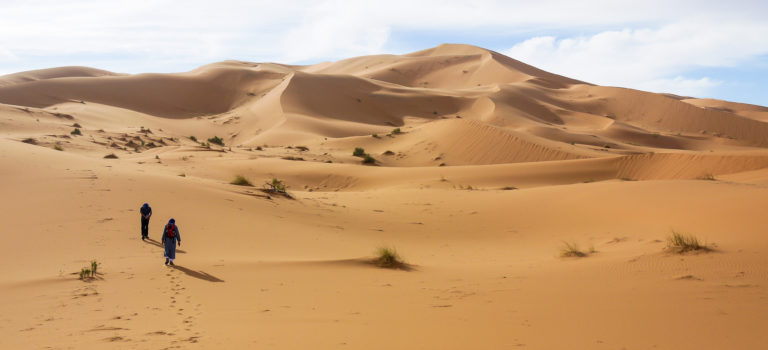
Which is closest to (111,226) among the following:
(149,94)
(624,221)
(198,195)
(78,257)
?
(78,257)

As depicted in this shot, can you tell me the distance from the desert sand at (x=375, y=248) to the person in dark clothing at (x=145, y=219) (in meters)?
0.24

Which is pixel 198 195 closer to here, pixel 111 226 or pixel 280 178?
pixel 111 226

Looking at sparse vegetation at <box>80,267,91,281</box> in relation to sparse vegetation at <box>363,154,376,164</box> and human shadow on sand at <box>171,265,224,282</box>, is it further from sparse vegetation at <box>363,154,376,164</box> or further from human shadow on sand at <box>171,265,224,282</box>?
sparse vegetation at <box>363,154,376,164</box>

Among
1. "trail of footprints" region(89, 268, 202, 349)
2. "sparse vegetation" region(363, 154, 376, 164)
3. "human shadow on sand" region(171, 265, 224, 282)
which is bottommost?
"human shadow on sand" region(171, 265, 224, 282)

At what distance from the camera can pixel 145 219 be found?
1019cm

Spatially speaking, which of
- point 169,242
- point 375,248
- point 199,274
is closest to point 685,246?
point 375,248

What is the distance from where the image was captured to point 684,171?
23734 millimetres

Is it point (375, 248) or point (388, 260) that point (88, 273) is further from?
point (375, 248)

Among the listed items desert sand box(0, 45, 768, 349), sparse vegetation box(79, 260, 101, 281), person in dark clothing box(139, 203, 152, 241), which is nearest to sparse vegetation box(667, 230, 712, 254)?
desert sand box(0, 45, 768, 349)

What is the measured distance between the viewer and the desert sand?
18.0ft

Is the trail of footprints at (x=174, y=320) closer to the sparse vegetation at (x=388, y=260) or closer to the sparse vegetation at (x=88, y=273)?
the sparse vegetation at (x=88, y=273)

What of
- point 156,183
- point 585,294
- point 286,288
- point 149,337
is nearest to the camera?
point 149,337

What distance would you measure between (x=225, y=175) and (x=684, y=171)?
17.6 metres

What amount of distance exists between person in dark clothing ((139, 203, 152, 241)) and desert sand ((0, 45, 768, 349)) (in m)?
0.24
